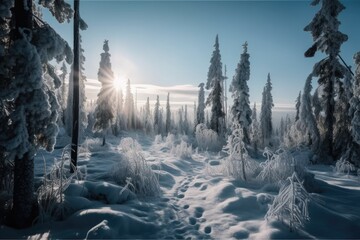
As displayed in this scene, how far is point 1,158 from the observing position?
5.64 m

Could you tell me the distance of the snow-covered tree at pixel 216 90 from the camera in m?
27.3

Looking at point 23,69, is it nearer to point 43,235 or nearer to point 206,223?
point 43,235

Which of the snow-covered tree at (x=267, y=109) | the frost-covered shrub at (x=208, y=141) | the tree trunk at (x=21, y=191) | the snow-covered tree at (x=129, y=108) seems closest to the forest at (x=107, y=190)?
the tree trunk at (x=21, y=191)

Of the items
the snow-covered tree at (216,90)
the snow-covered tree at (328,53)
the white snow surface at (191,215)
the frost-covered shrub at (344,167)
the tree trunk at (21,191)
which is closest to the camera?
the white snow surface at (191,215)

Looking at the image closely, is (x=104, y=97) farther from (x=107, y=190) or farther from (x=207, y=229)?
(x=207, y=229)

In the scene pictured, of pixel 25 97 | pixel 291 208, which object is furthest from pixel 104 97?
pixel 291 208

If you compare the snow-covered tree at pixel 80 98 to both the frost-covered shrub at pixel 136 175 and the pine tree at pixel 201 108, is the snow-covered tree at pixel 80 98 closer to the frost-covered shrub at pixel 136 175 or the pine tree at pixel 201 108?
the frost-covered shrub at pixel 136 175

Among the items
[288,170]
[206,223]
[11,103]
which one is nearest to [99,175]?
[11,103]

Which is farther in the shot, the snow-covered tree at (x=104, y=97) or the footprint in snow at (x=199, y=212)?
the snow-covered tree at (x=104, y=97)

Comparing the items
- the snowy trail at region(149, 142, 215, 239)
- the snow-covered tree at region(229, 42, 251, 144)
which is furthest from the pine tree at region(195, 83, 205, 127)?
the snowy trail at region(149, 142, 215, 239)

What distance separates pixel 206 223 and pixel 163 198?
2073 millimetres

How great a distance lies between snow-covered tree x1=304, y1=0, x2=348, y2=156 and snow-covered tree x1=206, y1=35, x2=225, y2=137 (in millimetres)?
13157

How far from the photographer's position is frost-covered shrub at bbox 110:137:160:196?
7.37 metres

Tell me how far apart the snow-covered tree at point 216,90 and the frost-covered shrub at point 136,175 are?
65.4 ft
